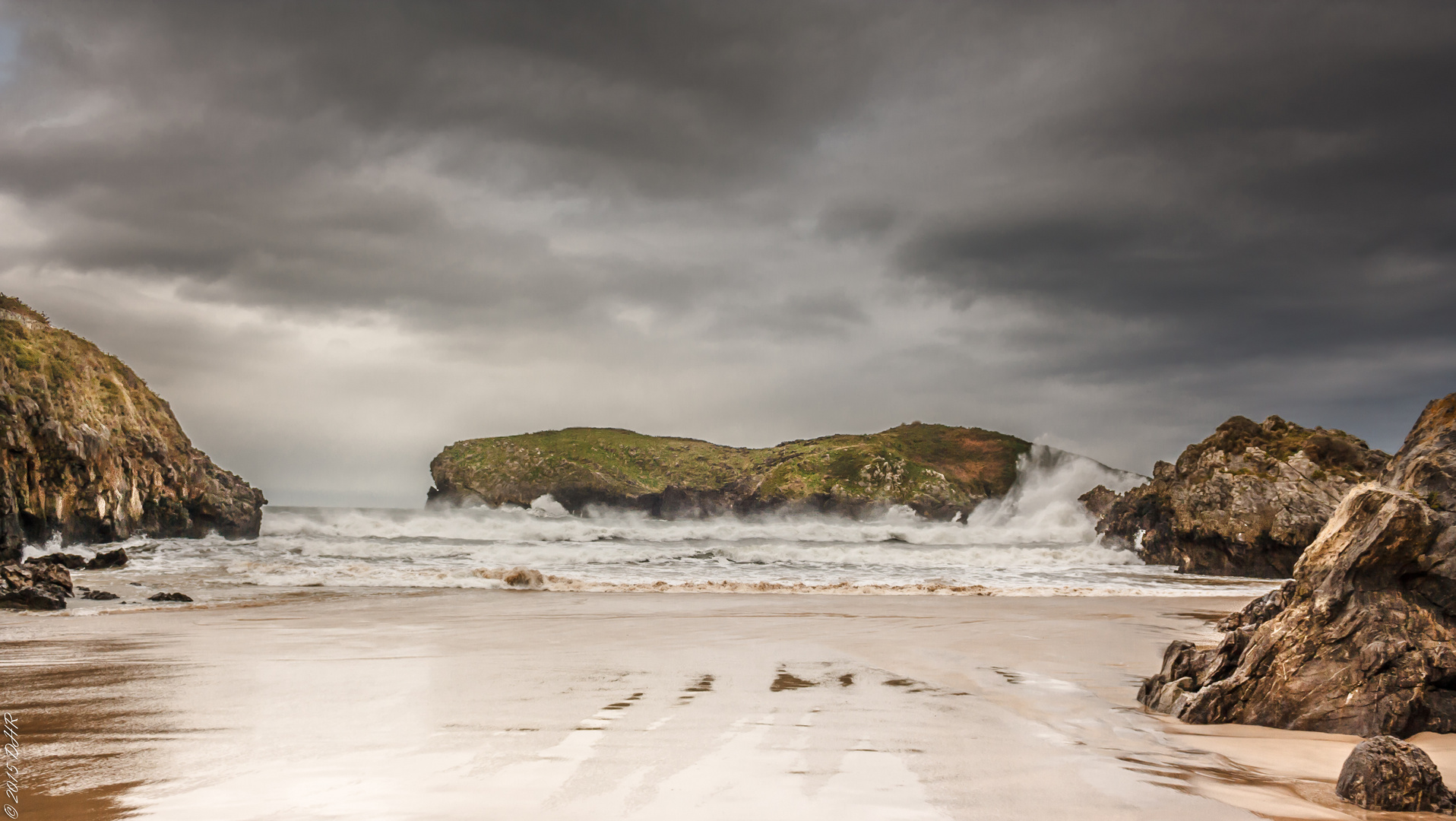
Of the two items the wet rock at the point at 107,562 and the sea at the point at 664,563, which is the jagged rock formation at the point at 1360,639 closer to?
the sea at the point at 664,563

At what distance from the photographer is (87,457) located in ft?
85.4

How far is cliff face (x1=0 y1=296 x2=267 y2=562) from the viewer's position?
2225cm

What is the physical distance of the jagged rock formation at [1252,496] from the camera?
2364cm

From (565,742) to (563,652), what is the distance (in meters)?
3.60

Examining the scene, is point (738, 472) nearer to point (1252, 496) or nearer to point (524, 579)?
point (1252, 496)

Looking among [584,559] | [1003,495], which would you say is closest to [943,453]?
[1003,495]

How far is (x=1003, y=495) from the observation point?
5988 centimetres

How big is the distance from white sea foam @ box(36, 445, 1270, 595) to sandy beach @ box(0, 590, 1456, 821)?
344 inches

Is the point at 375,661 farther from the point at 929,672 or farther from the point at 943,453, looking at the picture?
the point at 943,453

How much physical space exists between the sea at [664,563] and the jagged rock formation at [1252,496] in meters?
1.95

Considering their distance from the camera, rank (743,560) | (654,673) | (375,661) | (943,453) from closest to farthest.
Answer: (654,673) → (375,661) → (743,560) → (943,453)

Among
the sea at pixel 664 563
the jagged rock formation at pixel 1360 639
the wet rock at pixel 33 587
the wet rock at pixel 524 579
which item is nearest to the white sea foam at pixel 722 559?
the sea at pixel 664 563

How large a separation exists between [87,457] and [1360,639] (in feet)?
114

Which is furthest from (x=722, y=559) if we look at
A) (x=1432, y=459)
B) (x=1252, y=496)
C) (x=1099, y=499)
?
(x=1432, y=459)
